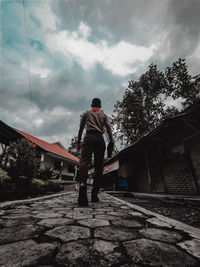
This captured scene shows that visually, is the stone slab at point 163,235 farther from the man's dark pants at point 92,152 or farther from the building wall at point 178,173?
the building wall at point 178,173

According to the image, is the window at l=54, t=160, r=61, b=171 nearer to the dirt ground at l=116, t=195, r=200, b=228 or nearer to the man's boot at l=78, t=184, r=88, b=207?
the dirt ground at l=116, t=195, r=200, b=228

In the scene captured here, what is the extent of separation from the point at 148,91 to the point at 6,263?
60.3ft

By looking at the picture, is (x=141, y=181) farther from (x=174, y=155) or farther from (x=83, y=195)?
(x=83, y=195)

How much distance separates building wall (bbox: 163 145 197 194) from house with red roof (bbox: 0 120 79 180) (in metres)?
6.51

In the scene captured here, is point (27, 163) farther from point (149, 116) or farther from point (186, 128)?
point (149, 116)

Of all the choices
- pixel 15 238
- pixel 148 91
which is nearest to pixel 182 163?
pixel 15 238

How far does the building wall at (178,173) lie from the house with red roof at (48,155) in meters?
6.51

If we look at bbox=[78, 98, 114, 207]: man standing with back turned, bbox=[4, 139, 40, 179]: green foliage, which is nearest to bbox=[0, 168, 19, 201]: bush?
bbox=[4, 139, 40, 179]: green foliage

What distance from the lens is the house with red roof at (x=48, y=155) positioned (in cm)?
757

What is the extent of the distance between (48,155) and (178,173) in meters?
13.2

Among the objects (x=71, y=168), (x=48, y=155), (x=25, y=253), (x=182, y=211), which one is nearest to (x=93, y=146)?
(x=25, y=253)

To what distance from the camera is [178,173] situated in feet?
18.4

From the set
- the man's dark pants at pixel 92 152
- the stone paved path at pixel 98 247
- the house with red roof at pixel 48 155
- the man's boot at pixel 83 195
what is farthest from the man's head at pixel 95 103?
the house with red roof at pixel 48 155

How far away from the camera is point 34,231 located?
1123 millimetres
